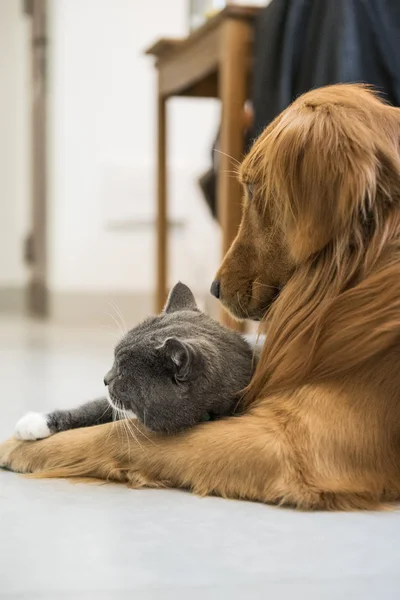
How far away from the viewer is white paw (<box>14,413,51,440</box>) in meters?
1.27

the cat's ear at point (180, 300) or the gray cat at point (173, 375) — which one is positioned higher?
the cat's ear at point (180, 300)

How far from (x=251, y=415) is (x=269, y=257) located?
10.3 inches

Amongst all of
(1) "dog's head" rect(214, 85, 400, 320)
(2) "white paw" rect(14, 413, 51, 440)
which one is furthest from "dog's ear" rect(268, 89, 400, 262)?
(2) "white paw" rect(14, 413, 51, 440)

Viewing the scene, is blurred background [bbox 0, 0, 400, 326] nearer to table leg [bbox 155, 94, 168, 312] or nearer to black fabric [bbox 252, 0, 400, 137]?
table leg [bbox 155, 94, 168, 312]

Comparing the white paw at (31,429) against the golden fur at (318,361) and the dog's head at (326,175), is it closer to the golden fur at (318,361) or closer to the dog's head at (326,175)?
the golden fur at (318,361)

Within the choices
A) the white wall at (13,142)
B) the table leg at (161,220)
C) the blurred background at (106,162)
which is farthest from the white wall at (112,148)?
the table leg at (161,220)

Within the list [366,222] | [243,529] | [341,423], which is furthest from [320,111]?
[243,529]

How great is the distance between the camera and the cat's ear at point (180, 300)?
4.64ft

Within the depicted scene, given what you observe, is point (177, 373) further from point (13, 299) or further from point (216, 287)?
point (13, 299)

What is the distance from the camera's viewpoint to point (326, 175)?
1150 millimetres

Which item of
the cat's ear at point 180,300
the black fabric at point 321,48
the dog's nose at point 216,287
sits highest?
the black fabric at point 321,48

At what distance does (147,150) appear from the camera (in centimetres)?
506

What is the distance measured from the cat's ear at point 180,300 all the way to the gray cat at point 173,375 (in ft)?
0.22

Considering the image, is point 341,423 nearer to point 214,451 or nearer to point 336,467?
point 336,467
